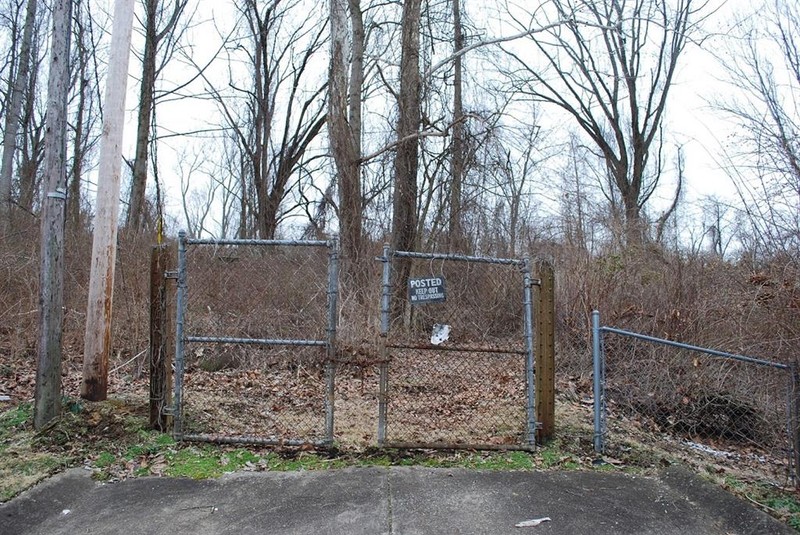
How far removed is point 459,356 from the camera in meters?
7.02

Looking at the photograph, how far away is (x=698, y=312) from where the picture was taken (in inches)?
306

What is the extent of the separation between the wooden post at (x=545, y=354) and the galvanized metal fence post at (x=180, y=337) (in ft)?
10.3

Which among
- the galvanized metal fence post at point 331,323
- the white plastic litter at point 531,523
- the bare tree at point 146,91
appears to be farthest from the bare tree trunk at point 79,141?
the white plastic litter at point 531,523

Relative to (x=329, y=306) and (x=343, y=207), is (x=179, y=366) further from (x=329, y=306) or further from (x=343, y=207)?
(x=343, y=207)

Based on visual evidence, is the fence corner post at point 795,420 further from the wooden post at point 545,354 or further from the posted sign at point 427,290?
the posted sign at point 427,290

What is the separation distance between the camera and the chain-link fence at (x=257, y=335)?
4.95 m

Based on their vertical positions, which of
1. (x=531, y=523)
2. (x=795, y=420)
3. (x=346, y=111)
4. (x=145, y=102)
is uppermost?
(x=145, y=102)

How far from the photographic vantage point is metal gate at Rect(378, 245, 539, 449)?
482 centimetres

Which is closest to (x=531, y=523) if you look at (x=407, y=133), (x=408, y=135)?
(x=408, y=135)

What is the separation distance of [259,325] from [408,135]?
20.8 ft

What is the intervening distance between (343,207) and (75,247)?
16.5 feet

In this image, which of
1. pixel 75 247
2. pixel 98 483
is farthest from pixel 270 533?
pixel 75 247

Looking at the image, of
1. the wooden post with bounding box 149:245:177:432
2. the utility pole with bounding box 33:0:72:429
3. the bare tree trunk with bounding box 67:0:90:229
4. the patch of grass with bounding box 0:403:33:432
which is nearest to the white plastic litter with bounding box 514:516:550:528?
the wooden post with bounding box 149:245:177:432

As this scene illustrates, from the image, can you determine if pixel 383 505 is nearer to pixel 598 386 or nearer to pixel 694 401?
pixel 598 386
